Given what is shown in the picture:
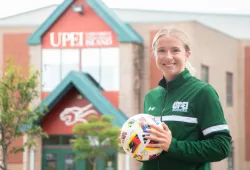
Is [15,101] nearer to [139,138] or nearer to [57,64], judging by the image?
[57,64]

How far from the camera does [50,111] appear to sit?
38469mm

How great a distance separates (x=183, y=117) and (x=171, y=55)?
1.16ft

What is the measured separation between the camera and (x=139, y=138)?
Result: 425cm

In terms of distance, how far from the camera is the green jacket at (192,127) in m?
4.30

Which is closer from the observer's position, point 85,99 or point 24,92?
point 24,92

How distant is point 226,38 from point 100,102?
11186 mm

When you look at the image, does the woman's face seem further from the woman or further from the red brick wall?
the red brick wall

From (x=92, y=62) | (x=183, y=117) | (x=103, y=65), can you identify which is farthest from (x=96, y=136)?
(x=183, y=117)

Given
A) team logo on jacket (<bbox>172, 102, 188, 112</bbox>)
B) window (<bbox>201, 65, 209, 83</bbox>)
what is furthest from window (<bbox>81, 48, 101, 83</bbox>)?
team logo on jacket (<bbox>172, 102, 188, 112</bbox>)

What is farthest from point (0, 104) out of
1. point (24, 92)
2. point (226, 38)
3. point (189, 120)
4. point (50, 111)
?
point (189, 120)

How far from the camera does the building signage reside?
37.8m

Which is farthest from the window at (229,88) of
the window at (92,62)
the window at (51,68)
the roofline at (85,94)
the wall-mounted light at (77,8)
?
the window at (51,68)

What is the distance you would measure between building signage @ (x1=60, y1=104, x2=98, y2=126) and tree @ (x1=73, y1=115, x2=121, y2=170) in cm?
288

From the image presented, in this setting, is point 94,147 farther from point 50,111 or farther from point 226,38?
point 226,38
